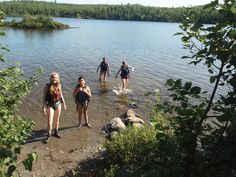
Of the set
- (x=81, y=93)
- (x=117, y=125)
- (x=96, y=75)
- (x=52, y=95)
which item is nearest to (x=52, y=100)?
(x=52, y=95)

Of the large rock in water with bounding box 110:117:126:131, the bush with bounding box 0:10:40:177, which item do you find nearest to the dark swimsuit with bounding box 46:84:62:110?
the large rock in water with bounding box 110:117:126:131

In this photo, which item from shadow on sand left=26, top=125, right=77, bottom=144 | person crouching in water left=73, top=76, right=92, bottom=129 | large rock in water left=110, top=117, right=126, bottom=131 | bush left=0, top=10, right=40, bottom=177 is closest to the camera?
bush left=0, top=10, right=40, bottom=177

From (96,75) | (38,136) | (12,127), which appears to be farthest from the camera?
(96,75)

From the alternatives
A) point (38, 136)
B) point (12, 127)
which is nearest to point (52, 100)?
point (38, 136)

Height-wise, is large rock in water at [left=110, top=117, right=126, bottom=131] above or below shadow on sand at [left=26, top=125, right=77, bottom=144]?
above

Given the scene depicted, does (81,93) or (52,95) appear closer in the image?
(52,95)

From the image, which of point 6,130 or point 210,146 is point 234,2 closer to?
point 210,146

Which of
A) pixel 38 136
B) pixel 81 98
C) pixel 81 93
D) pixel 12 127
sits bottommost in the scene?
pixel 38 136

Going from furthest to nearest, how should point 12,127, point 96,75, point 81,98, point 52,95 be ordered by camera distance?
point 96,75, point 81,98, point 52,95, point 12,127

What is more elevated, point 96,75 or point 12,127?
point 12,127

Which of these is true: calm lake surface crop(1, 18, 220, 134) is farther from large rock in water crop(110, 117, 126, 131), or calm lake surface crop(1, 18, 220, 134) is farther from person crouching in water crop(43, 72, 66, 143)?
person crouching in water crop(43, 72, 66, 143)

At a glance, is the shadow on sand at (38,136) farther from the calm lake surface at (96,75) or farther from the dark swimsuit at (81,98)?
the dark swimsuit at (81,98)

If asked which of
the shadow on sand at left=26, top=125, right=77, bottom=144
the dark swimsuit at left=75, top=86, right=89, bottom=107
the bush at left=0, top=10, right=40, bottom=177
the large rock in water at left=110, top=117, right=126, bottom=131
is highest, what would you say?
the bush at left=0, top=10, right=40, bottom=177

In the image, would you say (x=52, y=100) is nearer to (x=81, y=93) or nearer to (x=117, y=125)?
(x=81, y=93)
